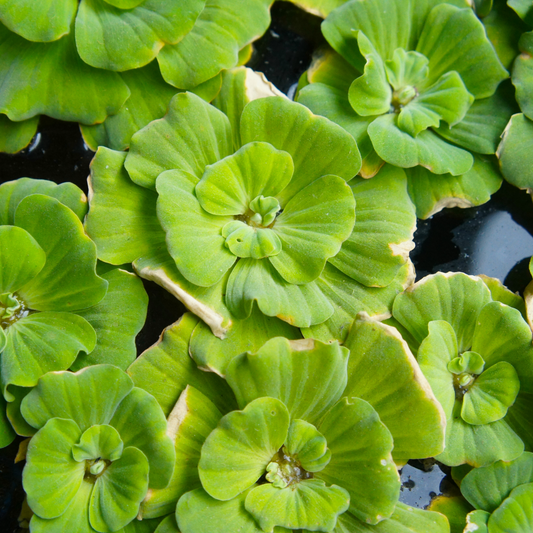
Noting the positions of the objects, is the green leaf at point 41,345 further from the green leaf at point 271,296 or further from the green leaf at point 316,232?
the green leaf at point 316,232

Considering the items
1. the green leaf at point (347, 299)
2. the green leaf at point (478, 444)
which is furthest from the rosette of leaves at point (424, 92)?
the green leaf at point (478, 444)

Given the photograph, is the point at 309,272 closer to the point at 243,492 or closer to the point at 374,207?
the point at 374,207

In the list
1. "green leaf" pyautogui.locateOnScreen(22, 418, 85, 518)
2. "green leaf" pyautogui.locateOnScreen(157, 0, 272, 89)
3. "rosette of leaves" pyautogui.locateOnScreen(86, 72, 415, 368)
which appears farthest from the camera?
"green leaf" pyautogui.locateOnScreen(157, 0, 272, 89)

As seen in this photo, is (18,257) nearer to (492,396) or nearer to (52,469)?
(52,469)

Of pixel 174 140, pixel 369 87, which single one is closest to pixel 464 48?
pixel 369 87

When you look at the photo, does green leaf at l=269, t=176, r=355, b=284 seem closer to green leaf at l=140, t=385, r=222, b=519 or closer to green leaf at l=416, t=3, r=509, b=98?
green leaf at l=140, t=385, r=222, b=519

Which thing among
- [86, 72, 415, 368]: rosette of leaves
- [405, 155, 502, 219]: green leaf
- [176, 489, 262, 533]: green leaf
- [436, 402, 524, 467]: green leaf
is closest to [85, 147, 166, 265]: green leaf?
[86, 72, 415, 368]: rosette of leaves
